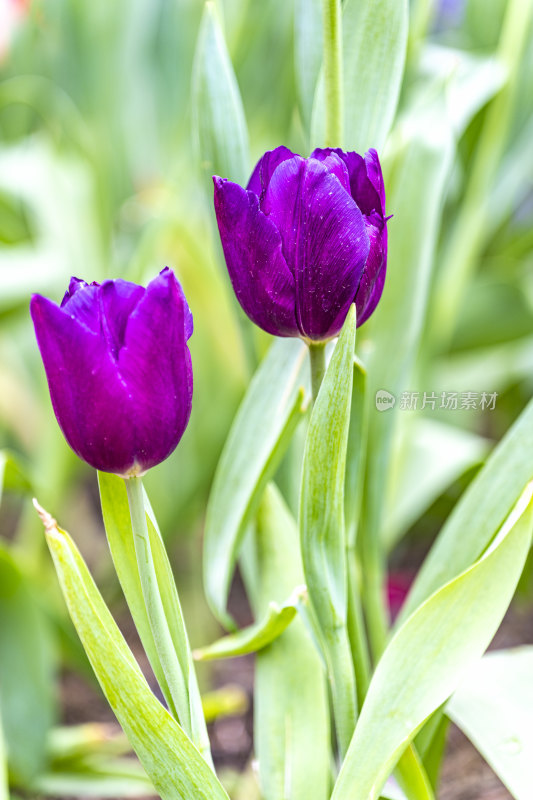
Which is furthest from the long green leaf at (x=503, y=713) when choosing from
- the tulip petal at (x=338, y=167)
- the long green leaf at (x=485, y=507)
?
the tulip petal at (x=338, y=167)

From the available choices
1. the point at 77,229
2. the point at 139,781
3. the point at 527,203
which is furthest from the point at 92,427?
the point at 527,203

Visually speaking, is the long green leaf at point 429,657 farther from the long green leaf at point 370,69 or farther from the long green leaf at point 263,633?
the long green leaf at point 370,69

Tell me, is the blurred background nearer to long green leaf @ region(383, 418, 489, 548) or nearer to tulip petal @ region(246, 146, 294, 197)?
long green leaf @ region(383, 418, 489, 548)

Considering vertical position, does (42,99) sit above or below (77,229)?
above

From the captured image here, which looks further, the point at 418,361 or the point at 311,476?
the point at 418,361

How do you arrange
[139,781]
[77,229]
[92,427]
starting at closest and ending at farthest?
[92,427]
[139,781]
[77,229]

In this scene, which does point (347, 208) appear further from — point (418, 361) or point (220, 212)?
point (418, 361)

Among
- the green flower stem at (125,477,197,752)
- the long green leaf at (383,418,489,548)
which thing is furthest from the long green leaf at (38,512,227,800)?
the long green leaf at (383,418,489,548)

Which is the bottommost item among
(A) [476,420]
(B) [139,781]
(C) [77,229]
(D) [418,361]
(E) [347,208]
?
(B) [139,781]
